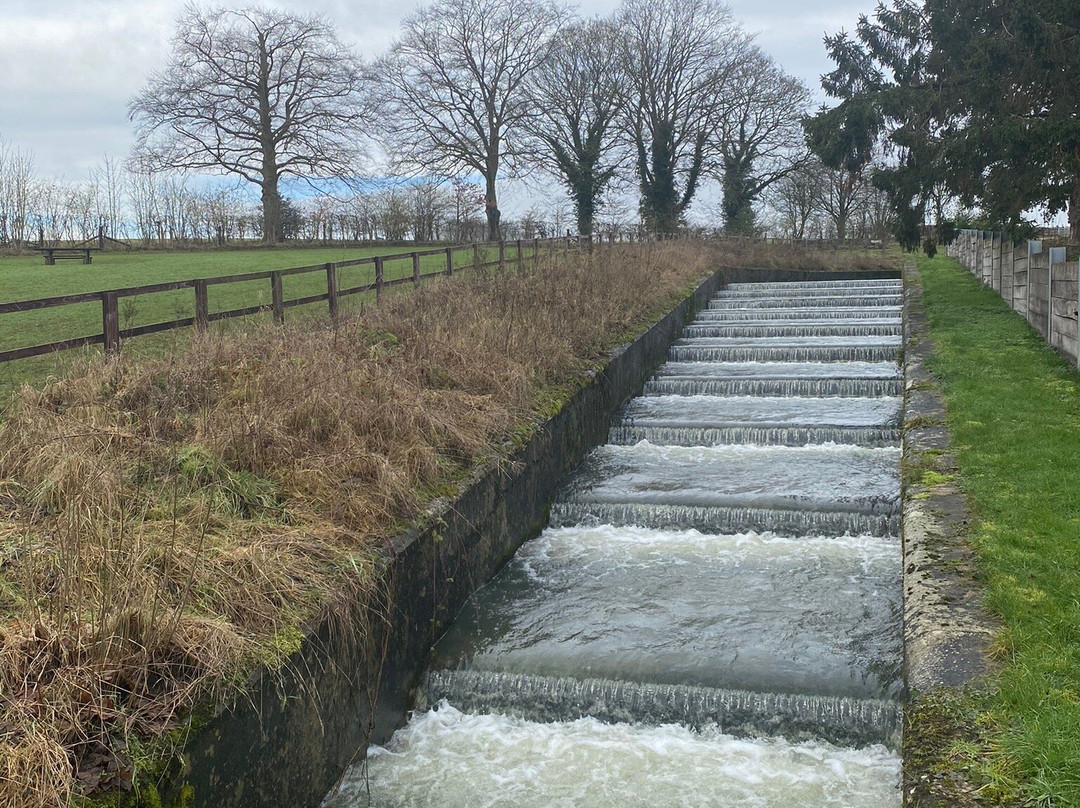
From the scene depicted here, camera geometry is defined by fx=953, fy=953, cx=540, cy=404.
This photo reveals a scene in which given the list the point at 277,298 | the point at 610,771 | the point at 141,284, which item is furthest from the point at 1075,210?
the point at 141,284

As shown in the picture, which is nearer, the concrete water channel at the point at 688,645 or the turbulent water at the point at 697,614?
the concrete water channel at the point at 688,645

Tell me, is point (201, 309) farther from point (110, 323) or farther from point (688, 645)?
point (688, 645)

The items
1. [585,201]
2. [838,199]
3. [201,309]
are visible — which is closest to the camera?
[201,309]

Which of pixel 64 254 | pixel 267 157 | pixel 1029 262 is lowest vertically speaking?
pixel 1029 262

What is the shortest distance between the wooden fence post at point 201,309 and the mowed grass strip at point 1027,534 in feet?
23.5

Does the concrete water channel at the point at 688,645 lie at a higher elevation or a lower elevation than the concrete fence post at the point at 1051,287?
lower

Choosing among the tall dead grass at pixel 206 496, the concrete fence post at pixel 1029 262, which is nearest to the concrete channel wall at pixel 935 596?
the tall dead grass at pixel 206 496

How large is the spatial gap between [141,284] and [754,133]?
2891cm

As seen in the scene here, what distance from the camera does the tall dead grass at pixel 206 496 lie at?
13.0ft

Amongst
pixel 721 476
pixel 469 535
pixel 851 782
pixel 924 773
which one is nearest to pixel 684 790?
pixel 851 782

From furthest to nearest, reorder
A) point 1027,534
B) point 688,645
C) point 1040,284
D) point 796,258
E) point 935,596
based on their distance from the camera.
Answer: point 796,258
point 1040,284
point 688,645
point 1027,534
point 935,596

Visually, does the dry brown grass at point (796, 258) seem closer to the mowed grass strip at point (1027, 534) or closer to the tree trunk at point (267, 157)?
the mowed grass strip at point (1027, 534)

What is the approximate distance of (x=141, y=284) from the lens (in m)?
21.0

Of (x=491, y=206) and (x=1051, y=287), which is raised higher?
(x=491, y=206)
